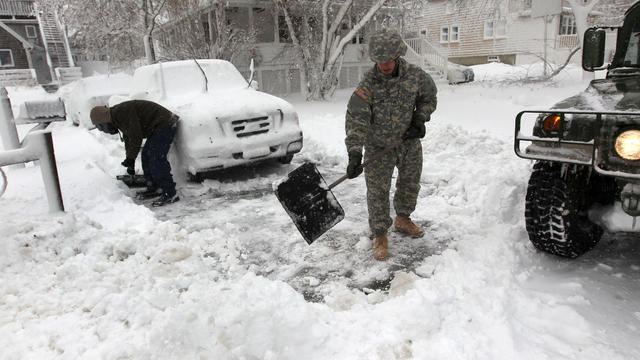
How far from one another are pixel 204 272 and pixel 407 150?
185 centimetres

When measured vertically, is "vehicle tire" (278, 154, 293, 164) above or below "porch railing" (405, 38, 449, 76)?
below

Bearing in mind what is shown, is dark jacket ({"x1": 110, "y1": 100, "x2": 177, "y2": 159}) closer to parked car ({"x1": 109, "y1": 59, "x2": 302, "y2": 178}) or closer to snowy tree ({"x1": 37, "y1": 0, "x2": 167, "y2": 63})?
parked car ({"x1": 109, "y1": 59, "x2": 302, "y2": 178})

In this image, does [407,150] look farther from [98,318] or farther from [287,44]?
[287,44]

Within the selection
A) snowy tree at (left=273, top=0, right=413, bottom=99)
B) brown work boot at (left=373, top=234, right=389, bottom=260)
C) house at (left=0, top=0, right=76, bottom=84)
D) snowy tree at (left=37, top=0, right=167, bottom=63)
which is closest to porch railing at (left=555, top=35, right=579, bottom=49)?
snowy tree at (left=273, top=0, right=413, bottom=99)

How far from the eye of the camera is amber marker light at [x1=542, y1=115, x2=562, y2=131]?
8.80 feet

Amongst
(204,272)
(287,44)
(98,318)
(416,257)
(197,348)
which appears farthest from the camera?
(287,44)

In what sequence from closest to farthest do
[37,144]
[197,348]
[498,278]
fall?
[197,348]
[498,278]
[37,144]

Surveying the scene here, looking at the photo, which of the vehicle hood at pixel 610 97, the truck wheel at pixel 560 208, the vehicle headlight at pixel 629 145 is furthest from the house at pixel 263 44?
the vehicle headlight at pixel 629 145

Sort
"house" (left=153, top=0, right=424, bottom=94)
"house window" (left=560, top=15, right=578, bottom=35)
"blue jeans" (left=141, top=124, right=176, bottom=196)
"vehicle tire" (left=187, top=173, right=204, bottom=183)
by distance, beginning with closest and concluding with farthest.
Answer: "blue jeans" (left=141, top=124, right=176, bottom=196), "vehicle tire" (left=187, top=173, right=204, bottom=183), "house" (left=153, top=0, right=424, bottom=94), "house window" (left=560, top=15, right=578, bottom=35)

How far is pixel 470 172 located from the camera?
17.0 feet

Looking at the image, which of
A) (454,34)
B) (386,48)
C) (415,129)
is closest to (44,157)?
(386,48)

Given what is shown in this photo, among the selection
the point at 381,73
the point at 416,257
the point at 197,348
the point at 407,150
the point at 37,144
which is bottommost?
the point at 416,257

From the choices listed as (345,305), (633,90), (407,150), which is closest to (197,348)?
(345,305)

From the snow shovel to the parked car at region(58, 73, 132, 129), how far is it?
853 centimetres
